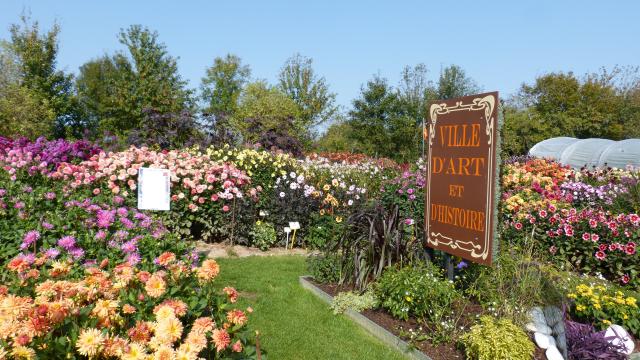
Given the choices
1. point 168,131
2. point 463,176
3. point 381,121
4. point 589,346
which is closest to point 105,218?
point 463,176

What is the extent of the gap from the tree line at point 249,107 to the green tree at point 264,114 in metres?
0.06

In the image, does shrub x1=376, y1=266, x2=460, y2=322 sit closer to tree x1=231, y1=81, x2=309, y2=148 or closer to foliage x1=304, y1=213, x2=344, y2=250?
foliage x1=304, y1=213, x2=344, y2=250

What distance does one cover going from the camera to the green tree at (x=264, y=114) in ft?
51.8

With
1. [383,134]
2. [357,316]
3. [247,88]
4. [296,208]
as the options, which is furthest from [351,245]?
[247,88]

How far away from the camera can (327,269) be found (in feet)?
19.1

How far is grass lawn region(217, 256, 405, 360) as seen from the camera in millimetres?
4082

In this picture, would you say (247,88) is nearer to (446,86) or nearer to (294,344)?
(446,86)

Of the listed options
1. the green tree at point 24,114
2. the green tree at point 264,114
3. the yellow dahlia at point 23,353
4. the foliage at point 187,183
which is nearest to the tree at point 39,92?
the green tree at point 24,114

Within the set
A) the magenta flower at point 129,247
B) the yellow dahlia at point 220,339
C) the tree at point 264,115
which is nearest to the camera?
the yellow dahlia at point 220,339

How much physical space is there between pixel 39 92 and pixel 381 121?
14145 millimetres

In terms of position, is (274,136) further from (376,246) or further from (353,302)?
(353,302)

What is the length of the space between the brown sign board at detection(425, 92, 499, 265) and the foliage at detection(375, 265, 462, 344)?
377 mm

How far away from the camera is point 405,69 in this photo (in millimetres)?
25719

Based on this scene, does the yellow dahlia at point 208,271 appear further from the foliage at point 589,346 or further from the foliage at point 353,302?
the foliage at point 589,346
